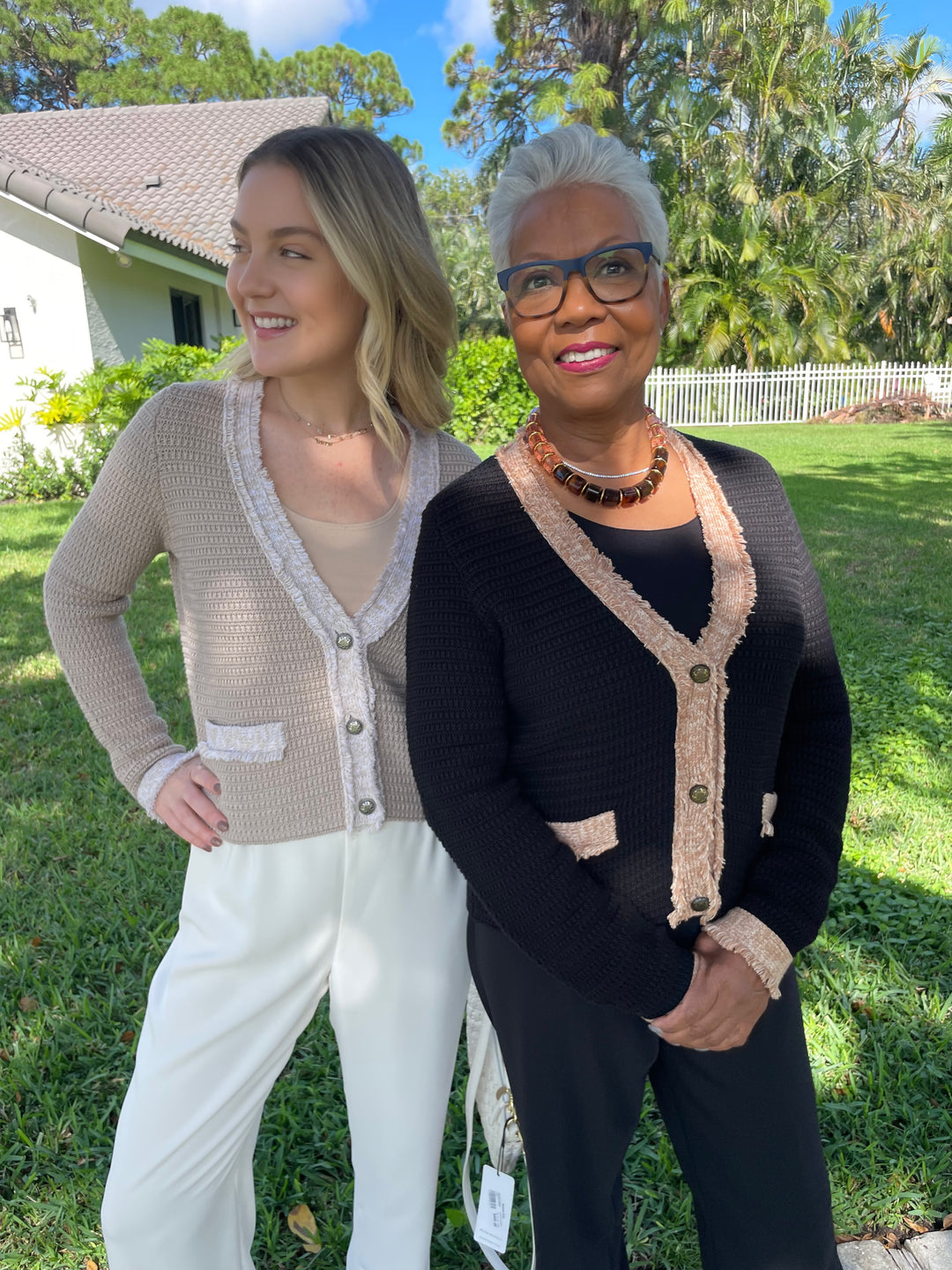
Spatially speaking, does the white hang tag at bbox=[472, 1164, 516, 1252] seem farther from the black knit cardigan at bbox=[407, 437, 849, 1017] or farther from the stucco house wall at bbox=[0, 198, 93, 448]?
the stucco house wall at bbox=[0, 198, 93, 448]

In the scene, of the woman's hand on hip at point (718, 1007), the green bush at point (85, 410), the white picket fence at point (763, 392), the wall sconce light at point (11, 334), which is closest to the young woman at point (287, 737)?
the woman's hand on hip at point (718, 1007)

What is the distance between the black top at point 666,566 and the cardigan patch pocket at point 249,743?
0.63 meters

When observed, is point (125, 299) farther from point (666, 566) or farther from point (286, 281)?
point (666, 566)

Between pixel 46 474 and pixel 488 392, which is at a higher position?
pixel 488 392

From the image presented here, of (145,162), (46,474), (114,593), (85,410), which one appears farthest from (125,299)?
(114,593)

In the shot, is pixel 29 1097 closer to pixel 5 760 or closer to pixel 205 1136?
pixel 205 1136

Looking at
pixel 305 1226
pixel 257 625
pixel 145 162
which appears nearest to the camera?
pixel 257 625

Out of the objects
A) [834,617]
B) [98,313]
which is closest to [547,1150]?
[834,617]

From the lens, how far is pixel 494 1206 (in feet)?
5.88

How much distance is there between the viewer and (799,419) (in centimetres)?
2241

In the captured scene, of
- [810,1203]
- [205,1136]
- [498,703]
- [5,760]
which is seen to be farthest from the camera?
[5,760]

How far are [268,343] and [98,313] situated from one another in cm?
1267

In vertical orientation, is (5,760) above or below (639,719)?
below

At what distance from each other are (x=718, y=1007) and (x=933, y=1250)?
1.23 m
